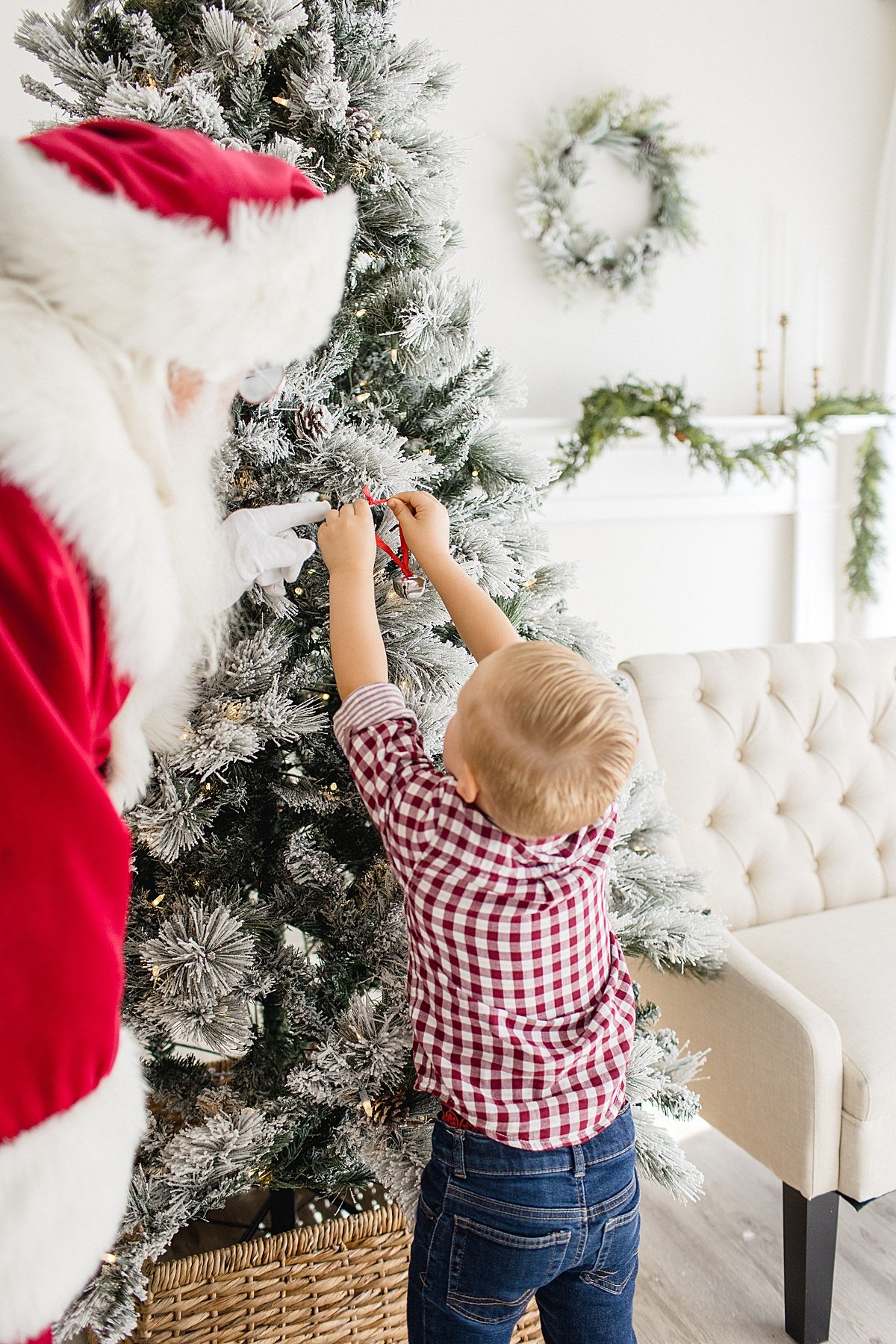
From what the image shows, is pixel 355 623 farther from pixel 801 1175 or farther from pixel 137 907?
pixel 801 1175

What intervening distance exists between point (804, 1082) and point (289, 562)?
122 centimetres

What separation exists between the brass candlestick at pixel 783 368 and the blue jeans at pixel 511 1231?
2.36 metres

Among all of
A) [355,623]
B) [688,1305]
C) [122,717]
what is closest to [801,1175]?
[688,1305]

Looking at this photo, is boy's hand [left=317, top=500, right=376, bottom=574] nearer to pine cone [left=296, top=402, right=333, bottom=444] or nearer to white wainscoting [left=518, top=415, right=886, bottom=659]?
pine cone [left=296, top=402, right=333, bottom=444]

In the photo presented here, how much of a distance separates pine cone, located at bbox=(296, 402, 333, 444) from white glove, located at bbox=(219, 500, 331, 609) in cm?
8

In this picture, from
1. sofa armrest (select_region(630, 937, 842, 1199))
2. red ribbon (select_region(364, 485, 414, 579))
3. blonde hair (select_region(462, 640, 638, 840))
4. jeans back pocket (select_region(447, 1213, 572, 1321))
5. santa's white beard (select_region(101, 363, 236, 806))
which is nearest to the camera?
santa's white beard (select_region(101, 363, 236, 806))

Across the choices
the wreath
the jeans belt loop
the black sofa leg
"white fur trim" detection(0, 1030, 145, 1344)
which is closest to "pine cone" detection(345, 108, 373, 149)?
"white fur trim" detection(0, 1030, 145, 1344)

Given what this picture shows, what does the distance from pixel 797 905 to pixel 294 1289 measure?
1359mm

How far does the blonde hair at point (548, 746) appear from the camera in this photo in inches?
33.9

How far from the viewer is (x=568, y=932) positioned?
974 millimetres

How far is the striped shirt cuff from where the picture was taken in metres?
0.99

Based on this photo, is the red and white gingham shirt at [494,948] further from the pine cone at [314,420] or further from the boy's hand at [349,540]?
the pine cone at [314,420]

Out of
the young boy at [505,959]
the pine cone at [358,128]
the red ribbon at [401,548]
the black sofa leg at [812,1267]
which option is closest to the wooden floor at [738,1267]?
the black sofa leg at [812,1267]

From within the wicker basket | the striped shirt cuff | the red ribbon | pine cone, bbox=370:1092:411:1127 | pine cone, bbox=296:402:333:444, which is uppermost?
pine cone, bbox=296:402:333:444
